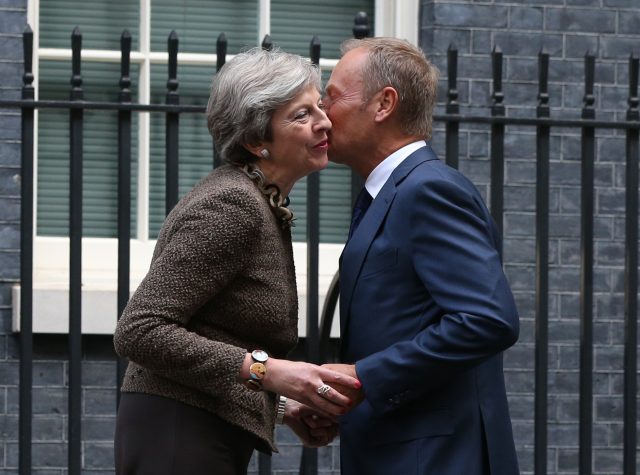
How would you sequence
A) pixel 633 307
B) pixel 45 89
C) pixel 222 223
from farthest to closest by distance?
pixel 45 89 < pixel 633 307 < pixel 222 223

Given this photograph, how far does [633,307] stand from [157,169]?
2.29m

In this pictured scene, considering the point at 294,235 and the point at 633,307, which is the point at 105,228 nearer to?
the point at 294,235

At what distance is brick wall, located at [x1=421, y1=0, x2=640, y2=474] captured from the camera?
6.20m

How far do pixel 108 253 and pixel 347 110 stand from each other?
2.76 meters

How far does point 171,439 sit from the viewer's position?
3164mm

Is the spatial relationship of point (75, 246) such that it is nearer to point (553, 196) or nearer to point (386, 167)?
point (386, 167)

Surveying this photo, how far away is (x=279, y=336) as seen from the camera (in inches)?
128

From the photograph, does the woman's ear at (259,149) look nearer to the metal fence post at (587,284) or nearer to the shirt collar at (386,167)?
the shirt collar at (386,167)

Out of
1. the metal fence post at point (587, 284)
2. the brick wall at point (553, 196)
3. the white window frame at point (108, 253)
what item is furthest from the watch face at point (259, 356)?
the brick wall at point (553, 196)

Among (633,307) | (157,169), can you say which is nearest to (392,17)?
(157,169)

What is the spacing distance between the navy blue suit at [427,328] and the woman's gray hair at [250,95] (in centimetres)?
32

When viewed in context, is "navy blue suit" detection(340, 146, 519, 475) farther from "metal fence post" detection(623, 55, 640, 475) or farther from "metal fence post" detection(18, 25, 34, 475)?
"metal fence post" detection(623, 55, 640, 475)

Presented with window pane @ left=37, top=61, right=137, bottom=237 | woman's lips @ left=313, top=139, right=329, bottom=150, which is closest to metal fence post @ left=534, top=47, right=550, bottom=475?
woman's lips @ left=313, top=139, right=329, bottom=150

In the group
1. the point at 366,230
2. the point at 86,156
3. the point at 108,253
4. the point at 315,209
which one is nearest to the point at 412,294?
the point at 366,230
